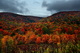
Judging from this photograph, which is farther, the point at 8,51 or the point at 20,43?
the point at 20,43

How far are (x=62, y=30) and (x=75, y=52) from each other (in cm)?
8027

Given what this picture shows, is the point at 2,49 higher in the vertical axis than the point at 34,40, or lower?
higher

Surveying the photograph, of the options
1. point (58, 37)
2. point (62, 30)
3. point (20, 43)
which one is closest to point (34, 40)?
point (20, 43)

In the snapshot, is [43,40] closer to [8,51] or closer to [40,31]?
[40,31]

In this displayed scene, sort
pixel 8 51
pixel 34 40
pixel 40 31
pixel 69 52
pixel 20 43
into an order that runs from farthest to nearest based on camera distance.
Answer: pixel 40 31 < pixel 34 40 < pixel 20 43 < pixel 69 52 < pixel 8 51

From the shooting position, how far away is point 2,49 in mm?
52875

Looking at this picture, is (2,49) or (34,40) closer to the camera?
(2,49)

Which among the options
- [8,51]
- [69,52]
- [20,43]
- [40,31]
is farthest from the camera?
[40,31]

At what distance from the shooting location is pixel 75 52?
5547cm

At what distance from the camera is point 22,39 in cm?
10531

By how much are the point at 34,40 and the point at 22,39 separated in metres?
12.2

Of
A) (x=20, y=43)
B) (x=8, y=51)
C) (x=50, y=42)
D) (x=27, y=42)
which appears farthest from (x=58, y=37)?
(x=8, y=51)

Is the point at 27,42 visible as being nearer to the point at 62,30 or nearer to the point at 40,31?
the point at 40,31

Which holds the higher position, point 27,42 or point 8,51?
point 8,51
